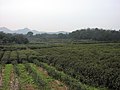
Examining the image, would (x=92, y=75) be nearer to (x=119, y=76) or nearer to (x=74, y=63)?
(x=119, y=76)

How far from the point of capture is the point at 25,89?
18.1 meters

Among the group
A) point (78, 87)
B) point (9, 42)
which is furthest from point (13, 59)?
point (9, 42)

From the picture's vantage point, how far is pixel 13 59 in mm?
44000

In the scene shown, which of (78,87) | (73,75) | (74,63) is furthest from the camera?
(74,63)

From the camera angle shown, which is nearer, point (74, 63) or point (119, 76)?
point (119, 76)

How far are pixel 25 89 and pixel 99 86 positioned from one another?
6.52 meters

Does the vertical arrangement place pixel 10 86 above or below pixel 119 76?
below

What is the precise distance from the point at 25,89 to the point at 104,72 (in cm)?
745

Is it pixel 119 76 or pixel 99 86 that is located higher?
pixel 119 76

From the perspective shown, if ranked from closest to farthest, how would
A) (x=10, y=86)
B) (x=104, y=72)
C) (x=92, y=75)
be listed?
1. (x=10, y=86)
2. (x=104, y=72)
3. (x=92, y=75)

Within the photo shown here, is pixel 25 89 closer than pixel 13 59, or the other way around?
pixel 25 89

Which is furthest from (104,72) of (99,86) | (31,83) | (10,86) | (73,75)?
(10,86)

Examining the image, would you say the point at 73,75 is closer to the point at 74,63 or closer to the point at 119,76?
the point at 74,63

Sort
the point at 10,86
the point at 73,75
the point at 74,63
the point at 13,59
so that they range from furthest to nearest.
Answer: the point at 13,59 < the point at 74,63 < the point at 73,75 < the point at 10,86
